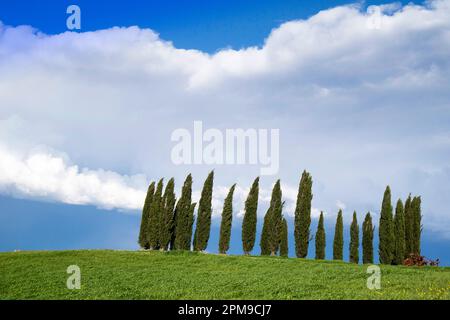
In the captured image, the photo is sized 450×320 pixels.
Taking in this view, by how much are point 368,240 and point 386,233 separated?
8.41 feet

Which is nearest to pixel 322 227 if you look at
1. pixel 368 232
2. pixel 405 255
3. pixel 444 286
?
pixel 368 232

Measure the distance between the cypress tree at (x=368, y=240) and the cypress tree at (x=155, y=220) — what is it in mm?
23407

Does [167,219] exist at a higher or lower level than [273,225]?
higher

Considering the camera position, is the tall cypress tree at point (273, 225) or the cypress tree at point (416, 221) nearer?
the tall cypress tree at point (273, 225)

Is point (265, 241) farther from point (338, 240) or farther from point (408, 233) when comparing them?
point (408, 233)

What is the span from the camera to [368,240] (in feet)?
170

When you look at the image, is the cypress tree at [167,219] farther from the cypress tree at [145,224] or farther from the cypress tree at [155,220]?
the cypress tree at [145,224]

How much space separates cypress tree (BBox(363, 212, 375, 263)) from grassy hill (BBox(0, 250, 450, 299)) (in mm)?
23202

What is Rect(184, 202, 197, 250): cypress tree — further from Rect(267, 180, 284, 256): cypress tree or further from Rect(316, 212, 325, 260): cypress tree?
Rect(316, 212, 325, 260): cypress tree

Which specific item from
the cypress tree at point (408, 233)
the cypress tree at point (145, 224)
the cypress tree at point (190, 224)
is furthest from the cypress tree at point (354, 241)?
the cypress tree at point (145, 224)

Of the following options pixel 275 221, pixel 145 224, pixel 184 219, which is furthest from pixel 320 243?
pixel 145 224

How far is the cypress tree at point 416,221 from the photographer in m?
52.8
